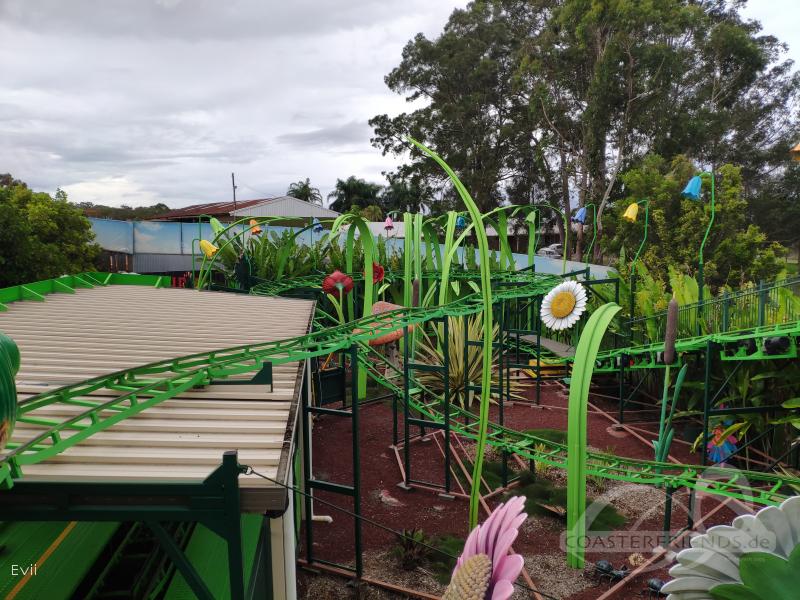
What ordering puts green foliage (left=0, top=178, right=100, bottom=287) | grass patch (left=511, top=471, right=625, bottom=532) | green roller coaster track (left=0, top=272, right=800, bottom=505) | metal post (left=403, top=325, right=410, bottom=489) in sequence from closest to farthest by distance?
green roller coaster track (left=0, top=272, right=800, bottom=505)
grass patch (left=511, top=471, right=625, bottom=532)
metal post (left=403, top=325, right=410, bottom=489)
green foliage (left=0, top=178, right=100, bottom=287)

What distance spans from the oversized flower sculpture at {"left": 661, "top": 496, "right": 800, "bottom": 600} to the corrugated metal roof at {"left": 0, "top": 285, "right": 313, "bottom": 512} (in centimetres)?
142

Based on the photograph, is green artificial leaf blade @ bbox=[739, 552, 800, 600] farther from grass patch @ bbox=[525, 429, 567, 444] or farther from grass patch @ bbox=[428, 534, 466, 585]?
grass patch @ bbox=[525, 429, 567, 444]

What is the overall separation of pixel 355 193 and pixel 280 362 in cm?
3728

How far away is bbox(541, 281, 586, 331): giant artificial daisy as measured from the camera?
6.82 metres

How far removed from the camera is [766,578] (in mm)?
1446

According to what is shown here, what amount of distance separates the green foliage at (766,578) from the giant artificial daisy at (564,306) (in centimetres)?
534

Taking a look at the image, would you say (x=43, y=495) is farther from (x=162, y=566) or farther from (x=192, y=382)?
(x=162, y=566)

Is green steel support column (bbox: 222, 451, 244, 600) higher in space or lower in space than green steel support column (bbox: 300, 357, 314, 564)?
higher

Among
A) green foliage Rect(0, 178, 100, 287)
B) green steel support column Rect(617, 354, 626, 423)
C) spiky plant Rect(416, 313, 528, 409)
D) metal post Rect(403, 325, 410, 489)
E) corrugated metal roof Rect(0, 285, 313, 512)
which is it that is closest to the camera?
corrugated metal roof Rect(0, 285, 313, 512)

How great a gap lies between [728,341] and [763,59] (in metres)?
23.9

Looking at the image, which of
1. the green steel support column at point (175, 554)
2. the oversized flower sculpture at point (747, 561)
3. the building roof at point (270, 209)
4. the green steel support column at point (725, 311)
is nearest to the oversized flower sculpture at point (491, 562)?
the oversized flower sculpture at point (747, 561)

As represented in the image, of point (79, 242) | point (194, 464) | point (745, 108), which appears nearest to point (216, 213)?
point (79, 242)

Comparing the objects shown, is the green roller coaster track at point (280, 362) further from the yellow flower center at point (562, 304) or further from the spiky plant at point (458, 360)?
the spiky plant at point (458, 360)

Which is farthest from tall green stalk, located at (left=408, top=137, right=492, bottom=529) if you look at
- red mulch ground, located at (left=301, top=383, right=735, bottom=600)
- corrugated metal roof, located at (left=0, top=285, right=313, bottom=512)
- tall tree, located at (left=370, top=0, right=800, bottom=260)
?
tall tree, located at (left=370, top=0, right=800, bottom=260)
